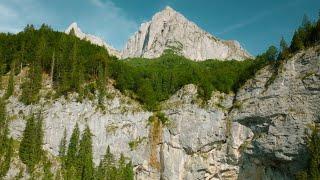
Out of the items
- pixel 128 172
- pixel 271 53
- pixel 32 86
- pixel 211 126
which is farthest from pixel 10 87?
pixel 271 53

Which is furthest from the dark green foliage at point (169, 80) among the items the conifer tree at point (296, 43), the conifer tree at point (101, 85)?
the conifer tree at point (296, 43)

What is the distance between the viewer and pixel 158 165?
94562 mm

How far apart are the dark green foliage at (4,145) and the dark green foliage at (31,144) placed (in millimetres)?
2203

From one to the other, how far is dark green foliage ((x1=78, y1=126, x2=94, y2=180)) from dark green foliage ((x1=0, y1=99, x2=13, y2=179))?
1271cm

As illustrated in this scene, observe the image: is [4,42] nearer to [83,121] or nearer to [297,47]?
[83,121]

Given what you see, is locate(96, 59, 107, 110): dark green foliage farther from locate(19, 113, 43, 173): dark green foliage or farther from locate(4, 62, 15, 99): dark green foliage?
locate(4, 62, 15, 99): dark green foliage

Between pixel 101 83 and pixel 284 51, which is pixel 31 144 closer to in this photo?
pixel 101 83

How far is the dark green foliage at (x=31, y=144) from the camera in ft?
280

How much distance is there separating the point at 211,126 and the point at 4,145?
4027cm

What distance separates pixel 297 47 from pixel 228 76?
662 inches

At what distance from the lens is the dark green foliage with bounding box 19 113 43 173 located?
8538cm

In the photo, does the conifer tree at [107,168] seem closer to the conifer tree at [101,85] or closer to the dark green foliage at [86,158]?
the dark green foliage at [86,158]

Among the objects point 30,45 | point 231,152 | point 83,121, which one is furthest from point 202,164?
point 30,45

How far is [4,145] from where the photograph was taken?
86.1m
